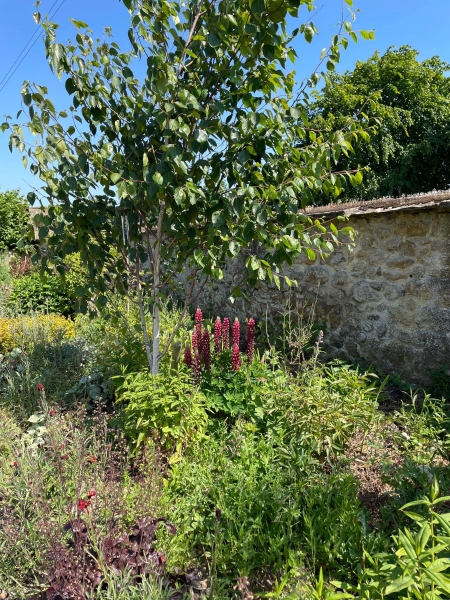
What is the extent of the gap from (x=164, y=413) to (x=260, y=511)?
791 millimetres

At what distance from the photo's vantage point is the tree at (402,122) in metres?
15.8

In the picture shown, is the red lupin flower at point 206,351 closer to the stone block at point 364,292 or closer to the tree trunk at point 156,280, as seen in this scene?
the tree trunk at point 156,280

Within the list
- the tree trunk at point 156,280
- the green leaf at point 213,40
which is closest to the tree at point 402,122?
the tree trunk at point 156,280

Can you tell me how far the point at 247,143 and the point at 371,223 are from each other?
219 centimetres

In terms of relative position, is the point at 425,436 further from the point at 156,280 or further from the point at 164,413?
the point at 156,280

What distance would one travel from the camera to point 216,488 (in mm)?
2439

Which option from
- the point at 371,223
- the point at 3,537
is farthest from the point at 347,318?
the point at 3,537

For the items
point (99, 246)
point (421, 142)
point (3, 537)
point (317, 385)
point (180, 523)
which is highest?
point (421, 142)

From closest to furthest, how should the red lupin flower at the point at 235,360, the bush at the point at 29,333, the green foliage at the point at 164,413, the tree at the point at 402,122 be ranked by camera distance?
the green foliage at the point at 164,413, the red lupin flower at the point at 235,360, the bush at the point at 29,333, the tree at the point at 402,122

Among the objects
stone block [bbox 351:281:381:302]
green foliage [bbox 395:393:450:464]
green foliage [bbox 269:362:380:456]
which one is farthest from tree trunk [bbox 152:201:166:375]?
Result: stone block [bbox 351:281:381:302]

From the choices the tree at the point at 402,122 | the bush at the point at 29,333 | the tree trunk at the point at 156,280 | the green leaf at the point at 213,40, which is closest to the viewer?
the green leaf at the point at 213,40

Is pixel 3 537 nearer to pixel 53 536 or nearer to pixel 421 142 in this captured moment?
pixel 53 536

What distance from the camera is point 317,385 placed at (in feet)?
10.4

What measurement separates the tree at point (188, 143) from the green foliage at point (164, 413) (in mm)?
588
